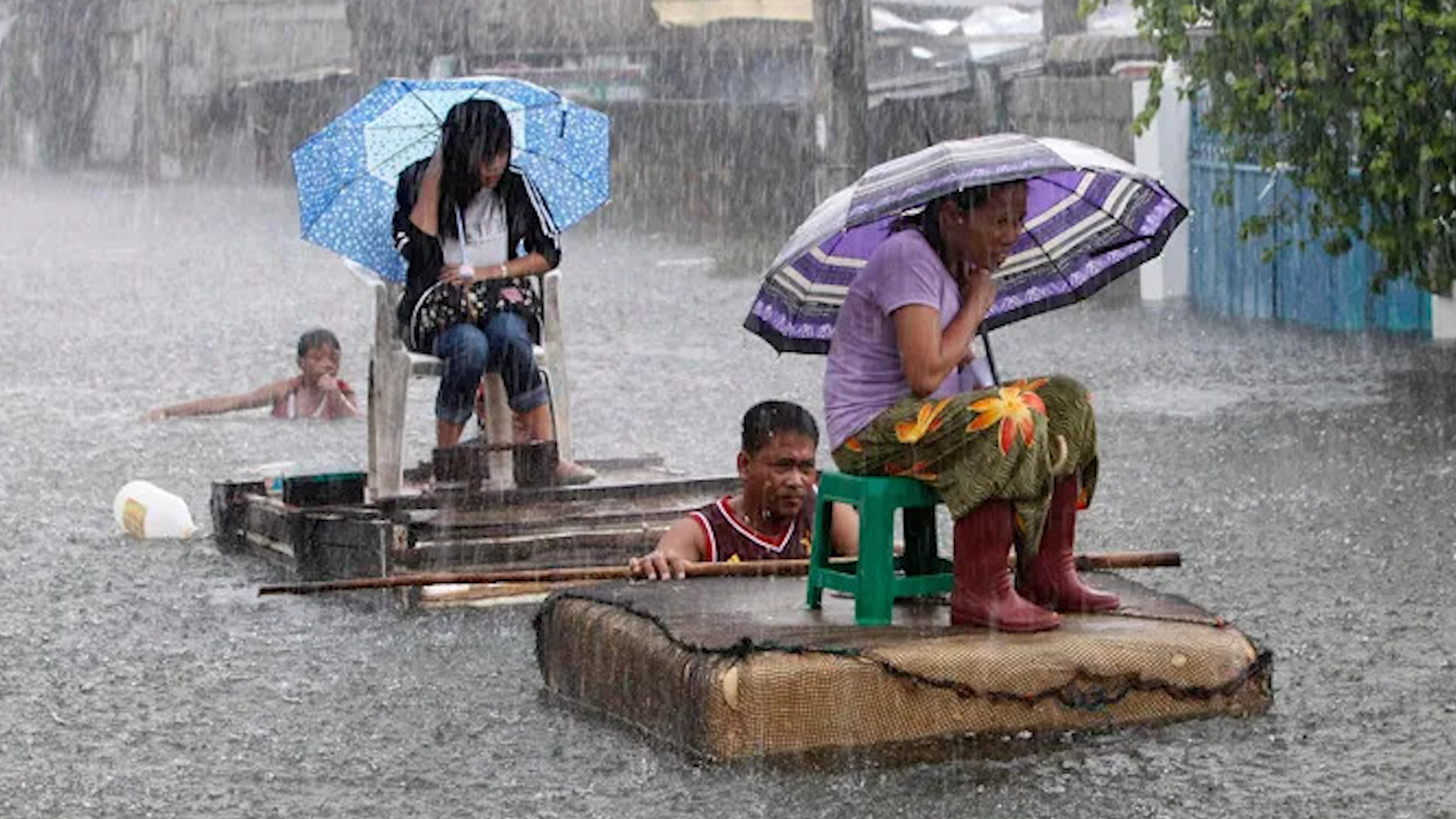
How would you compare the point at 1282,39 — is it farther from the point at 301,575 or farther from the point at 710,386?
the point at 301,575

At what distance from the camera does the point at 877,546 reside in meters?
6.86

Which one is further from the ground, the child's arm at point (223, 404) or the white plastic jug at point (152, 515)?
the child's arm at point (223, 404)

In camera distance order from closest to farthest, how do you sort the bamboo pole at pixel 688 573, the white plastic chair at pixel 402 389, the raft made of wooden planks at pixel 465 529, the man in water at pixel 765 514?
the bamboo pole at pixel 688 573, the man in water at pixel 765 514, the raft made of wooden planks at pixel 465 529, the white plastic chair at pixel 402 389

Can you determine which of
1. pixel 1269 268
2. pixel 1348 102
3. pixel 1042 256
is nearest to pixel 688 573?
pixel 1042 256

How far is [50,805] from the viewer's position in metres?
6.39

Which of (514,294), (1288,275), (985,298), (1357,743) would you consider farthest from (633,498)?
(1288,275)

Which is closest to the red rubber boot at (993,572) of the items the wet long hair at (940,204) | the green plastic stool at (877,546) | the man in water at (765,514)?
the green plastic stool at (877,546)

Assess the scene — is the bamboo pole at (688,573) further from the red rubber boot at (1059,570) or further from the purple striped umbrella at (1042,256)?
→ the purple striped umbrella at (1042,256)

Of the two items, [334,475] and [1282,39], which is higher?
[1282,39]

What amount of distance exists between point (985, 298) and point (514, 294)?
3201 mm

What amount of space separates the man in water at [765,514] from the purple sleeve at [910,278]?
2.15 ft

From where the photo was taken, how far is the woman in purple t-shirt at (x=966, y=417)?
22.0ft

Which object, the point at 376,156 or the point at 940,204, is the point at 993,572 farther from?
the point at 376,156

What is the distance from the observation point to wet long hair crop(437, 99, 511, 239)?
31.8 feet
